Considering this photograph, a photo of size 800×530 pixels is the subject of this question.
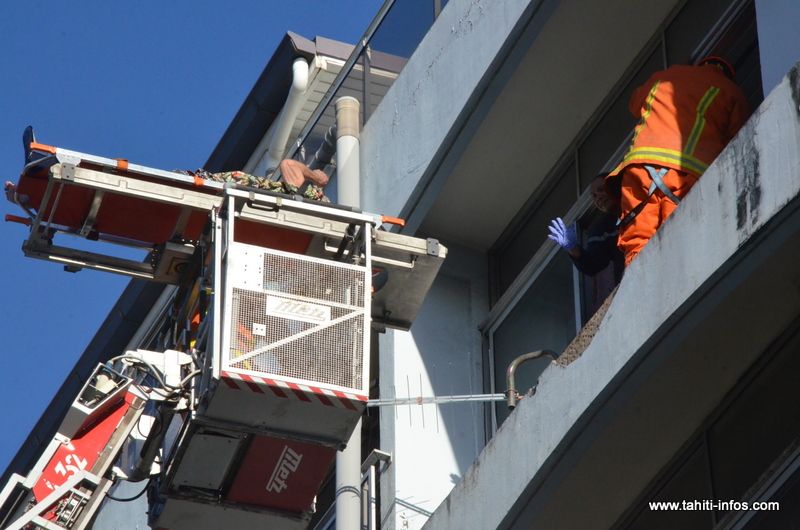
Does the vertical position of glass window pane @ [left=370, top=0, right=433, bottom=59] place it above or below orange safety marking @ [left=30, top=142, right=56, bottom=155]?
above

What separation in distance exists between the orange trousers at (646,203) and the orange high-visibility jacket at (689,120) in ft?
0.23

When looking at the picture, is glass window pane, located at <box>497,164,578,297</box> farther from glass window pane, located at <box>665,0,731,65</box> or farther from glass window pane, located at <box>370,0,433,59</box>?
glass window pane, located at <box>370,0,433,59</box>

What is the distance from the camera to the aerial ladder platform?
877cm

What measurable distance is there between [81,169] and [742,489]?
4.92m

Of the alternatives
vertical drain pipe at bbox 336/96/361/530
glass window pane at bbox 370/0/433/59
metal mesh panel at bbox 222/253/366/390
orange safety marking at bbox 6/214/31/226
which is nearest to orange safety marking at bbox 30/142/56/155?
orange safety marking at bbox 6/214/31/226

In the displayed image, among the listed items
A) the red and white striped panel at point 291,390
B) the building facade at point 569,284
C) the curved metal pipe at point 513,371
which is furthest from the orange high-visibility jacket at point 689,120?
the red and white striped panel at point 291,390

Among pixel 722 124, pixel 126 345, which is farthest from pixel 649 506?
pixel 126 345

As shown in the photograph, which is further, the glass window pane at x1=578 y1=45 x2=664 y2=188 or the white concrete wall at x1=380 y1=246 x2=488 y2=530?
the white concrete wall at x1=380 y1=246 x2=488 y2=530

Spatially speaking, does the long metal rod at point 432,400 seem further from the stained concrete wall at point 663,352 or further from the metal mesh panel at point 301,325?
the metal mesh panel at point 301,325

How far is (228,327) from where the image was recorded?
28.2 ft

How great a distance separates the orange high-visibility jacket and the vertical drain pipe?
146 inches

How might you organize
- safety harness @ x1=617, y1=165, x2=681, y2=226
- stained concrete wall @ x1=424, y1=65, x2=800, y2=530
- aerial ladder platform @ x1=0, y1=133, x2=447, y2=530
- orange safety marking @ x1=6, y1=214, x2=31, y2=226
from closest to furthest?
stained concrete wall @ x1=424, y1=65, x2=800, y2=530, aerial ladder platform @ x1=0, y1=133, x2=447, y2=530, safety harness @ x1=617, y1=165, x2=681, y2=226, orange safety marking @ x1=6, y1=214, x2=31, y2=226

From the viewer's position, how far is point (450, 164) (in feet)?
41.9

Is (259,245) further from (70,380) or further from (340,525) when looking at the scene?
(70,380)
